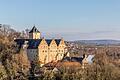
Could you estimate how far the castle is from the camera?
44.8 meters

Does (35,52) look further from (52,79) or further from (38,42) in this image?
(52,79)

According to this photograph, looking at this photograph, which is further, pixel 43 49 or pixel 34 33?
pixel 34 33

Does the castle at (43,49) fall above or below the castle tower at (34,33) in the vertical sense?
below

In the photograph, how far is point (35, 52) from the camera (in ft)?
148

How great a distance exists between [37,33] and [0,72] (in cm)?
2161

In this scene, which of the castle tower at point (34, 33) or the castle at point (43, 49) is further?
the castle tower at point (34, 33)

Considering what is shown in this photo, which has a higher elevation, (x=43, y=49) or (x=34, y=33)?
(x=34, y=33)

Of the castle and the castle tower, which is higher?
the castle tower

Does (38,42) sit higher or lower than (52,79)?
higher

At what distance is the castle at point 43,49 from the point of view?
44.8m

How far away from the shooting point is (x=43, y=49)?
45.9 metres

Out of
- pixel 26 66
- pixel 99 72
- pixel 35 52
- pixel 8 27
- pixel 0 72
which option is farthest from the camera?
pixel 8 27

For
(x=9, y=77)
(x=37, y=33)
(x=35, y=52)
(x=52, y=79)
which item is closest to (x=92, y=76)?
(x=52, y=79)

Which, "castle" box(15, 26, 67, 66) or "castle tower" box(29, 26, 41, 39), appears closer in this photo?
"castle" box(15, 26, 67, 66)
